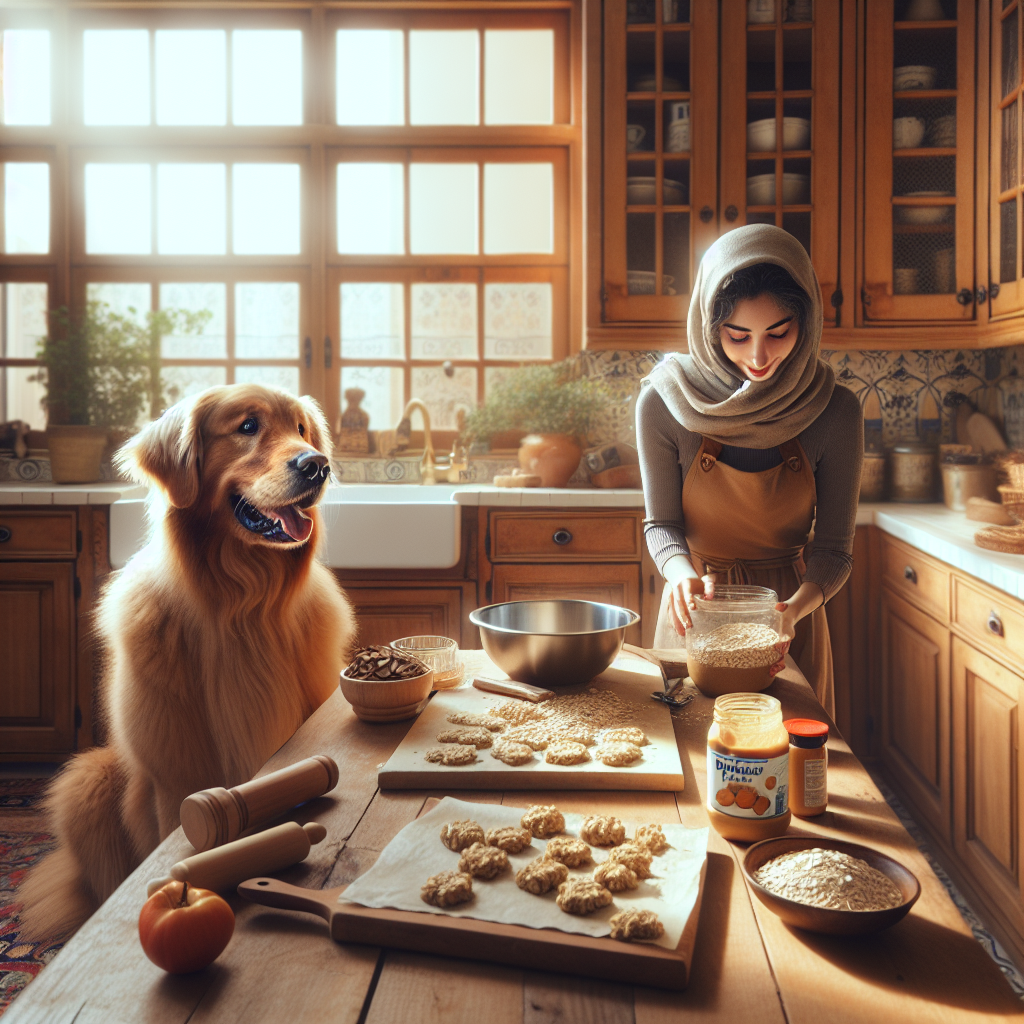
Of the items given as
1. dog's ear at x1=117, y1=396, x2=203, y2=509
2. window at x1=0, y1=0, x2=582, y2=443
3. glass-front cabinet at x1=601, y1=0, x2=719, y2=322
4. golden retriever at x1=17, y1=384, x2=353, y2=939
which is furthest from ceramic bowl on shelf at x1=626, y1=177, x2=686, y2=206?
dog's ear at x1=117, y1=396, x2=203, y2=509

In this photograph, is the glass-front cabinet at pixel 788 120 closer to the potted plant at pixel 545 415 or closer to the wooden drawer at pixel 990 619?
the potted plant at pixel 545 415

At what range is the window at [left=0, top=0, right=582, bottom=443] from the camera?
3539mm

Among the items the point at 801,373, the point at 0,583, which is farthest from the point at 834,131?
the point at 0,583

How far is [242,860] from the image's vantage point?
716 millimetres

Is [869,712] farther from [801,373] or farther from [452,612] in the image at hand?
[801,373]

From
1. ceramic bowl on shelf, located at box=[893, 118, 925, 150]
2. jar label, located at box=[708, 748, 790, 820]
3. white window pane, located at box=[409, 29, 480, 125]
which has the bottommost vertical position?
jar label, located at box=[708, 748, 790, 820]

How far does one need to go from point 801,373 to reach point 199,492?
1115mm

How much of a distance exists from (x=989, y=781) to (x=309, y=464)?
1.70m

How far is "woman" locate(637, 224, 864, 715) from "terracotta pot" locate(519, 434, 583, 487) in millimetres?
1228

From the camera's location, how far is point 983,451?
10.0ft

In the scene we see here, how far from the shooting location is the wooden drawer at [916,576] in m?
2.30

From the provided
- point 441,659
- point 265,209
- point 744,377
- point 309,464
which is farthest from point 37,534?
point 744,377

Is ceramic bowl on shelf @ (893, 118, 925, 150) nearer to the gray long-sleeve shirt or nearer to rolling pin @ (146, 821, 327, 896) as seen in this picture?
the gray long-sleeve shirt

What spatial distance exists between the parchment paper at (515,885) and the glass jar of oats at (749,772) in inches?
1.3
